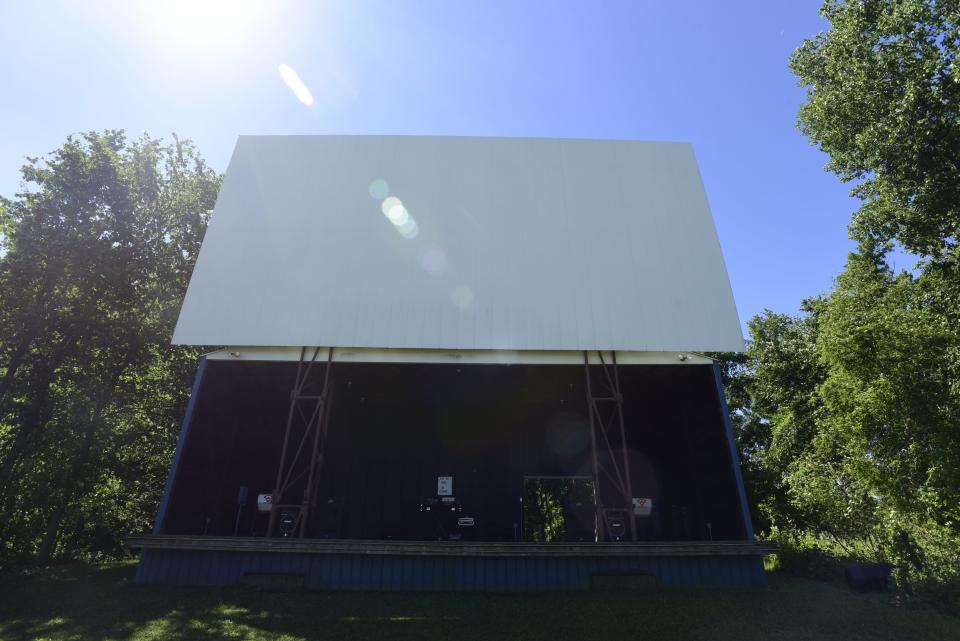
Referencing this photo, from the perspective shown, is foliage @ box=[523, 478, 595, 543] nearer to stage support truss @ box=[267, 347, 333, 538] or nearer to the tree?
stage support truss @ box=[267, 347, 333, 538]

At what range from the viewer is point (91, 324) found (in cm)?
1488

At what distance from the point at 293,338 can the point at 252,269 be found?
225cm

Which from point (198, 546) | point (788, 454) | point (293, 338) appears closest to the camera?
point (198, 546)

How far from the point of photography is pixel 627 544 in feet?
27.2

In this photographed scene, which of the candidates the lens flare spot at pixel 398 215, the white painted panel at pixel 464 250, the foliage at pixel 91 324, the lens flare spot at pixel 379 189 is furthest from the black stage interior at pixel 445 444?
the foliage at pixel 91 324

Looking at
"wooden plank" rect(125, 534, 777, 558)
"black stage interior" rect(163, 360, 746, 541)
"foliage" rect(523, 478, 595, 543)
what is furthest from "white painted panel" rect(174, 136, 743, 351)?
"foliage" rect(523, 478, 595, 543)

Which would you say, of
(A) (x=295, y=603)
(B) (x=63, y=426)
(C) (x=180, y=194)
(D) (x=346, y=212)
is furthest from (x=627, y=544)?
(C) (x=180, y=194)

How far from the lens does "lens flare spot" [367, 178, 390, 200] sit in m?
12.3

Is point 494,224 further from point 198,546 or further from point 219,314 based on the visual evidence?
point 198,546

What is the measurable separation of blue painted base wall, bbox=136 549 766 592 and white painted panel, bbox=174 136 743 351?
419 centimetres

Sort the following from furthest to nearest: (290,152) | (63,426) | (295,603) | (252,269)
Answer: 1. (63,426)
2. (290,152)
3. (252,269)
4. (295,603)

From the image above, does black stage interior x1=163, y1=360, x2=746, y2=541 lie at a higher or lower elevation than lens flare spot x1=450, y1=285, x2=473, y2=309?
lower

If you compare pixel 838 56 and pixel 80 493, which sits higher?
pixel 838 56

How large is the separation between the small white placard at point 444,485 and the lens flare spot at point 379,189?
7.67m
